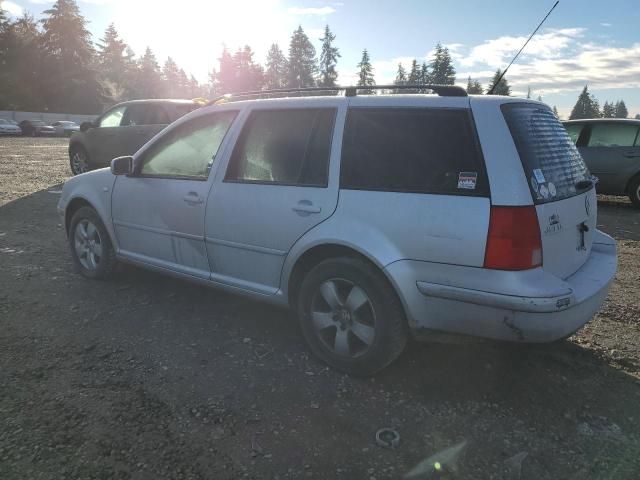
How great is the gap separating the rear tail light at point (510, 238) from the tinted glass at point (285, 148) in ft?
3.70

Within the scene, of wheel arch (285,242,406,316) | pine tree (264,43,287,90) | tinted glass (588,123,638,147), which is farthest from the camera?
pine tree (264,43,287,90)

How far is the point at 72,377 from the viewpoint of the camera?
10.4 ft

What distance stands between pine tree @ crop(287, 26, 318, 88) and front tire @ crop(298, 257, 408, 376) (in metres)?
87.0

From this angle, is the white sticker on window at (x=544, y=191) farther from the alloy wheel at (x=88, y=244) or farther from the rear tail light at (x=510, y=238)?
the alloy wheel at (x=88, y=244)

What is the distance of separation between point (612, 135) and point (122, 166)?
936 cm

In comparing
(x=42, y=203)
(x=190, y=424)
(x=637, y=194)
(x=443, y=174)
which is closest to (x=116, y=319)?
(x=190, y=424)

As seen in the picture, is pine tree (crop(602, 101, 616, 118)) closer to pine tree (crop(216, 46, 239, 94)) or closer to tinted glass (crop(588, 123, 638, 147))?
pine tree (crop(216, 46, 239, 94))

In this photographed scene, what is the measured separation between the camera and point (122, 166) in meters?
4.33

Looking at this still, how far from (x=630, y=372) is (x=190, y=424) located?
2806 millimetres

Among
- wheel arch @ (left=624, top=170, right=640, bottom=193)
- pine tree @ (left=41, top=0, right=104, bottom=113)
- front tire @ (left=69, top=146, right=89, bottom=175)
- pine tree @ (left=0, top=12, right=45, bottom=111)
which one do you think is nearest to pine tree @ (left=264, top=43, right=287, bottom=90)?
pine tree @ (left=41, top=0, right=104, bottom=113)

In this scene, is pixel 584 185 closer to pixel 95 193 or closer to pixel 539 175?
pixel 539 175

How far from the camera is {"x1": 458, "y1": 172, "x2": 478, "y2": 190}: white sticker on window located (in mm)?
2688

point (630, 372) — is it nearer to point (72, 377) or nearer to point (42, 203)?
point (72, 377)

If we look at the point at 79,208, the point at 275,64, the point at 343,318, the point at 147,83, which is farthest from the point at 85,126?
the point at 275,64
